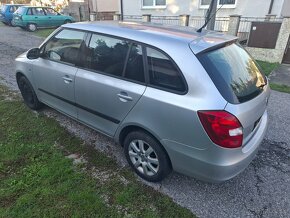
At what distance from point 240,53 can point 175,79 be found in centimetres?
94

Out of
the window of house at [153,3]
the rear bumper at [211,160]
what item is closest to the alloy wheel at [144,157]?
the rear bumper at [211,160]

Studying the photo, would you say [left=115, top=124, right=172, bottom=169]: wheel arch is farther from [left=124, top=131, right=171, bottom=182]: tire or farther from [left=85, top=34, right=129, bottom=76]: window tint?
[left=85, top=34, right=129, bottom=76]: window tint

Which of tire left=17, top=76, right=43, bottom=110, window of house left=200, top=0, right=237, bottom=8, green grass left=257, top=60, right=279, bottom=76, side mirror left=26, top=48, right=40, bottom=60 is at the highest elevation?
window of house left=200, top=0, right=237, bottom=8

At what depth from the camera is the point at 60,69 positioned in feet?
11.1

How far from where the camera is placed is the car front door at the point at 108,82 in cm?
258

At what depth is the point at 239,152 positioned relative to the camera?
2.24 meters

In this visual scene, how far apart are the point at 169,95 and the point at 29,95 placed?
3.14 meters

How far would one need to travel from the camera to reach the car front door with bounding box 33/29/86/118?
10.7ft

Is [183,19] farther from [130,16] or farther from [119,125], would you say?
[119,125]

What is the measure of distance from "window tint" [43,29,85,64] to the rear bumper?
1.77m

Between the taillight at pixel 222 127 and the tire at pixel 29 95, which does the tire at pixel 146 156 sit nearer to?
the taillight at pixel 222 127

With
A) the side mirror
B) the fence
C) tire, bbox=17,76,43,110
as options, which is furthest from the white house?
tire, bbox=17,76,43,110

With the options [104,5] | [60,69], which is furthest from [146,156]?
[104,5]

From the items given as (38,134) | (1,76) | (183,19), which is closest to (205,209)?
(38,134)
